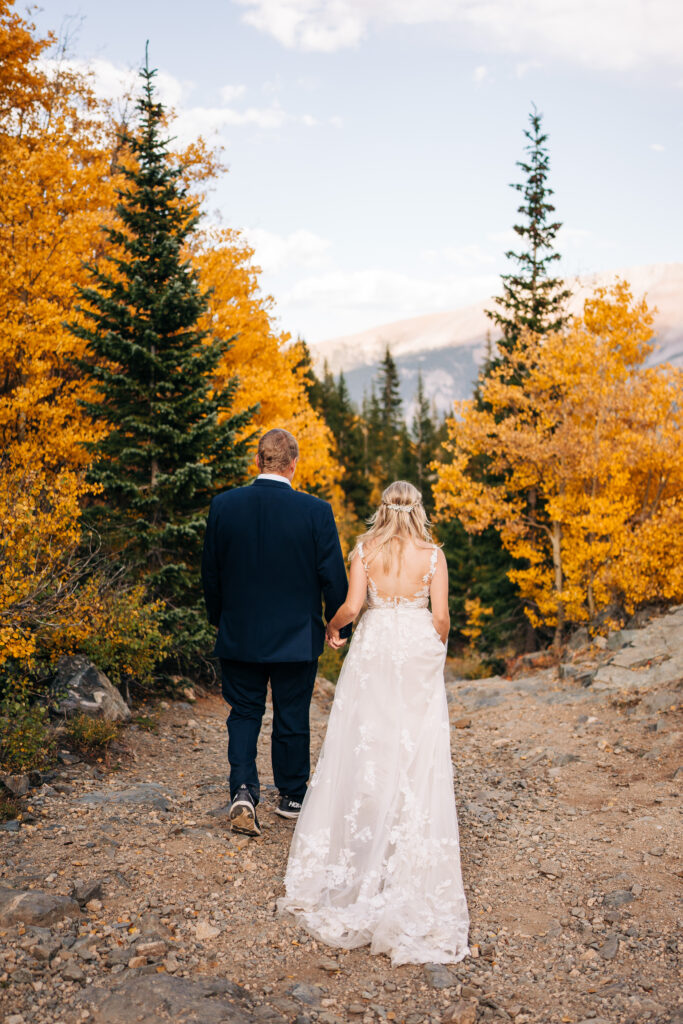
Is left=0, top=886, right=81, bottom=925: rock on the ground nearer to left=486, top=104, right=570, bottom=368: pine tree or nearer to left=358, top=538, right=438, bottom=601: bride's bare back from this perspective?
left=358, top=538, right=438, bottom=601: bride's bare back

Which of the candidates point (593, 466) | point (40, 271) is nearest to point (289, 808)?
point (40, 271)

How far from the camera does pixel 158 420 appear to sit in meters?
11.3

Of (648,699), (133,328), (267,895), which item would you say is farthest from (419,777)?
(133,328)

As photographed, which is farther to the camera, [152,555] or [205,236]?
[205,236]

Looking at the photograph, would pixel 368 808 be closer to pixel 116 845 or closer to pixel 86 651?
pixel 116 845

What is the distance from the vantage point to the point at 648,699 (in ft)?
33.0

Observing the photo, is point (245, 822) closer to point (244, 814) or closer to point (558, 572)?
point (244, 814)

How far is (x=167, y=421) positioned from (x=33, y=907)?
27.5 ft

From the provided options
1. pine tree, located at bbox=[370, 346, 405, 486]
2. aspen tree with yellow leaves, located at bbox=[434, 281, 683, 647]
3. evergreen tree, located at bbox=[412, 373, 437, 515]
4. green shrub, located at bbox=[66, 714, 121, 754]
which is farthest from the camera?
pine tree, located at bbox=[370, 346, 405, 486]

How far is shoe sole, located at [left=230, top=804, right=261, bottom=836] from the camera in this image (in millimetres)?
5043

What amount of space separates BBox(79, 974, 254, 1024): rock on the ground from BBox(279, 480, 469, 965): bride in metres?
0.77

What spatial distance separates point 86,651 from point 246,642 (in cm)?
456

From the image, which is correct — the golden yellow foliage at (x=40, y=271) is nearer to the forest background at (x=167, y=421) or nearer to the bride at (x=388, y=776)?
the forest background at (x=167, y=421)

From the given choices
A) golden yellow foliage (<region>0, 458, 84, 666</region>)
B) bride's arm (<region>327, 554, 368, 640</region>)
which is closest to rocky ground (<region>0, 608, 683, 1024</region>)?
golden yellow foliage (<region>0, 458, 84, 666</region>)
